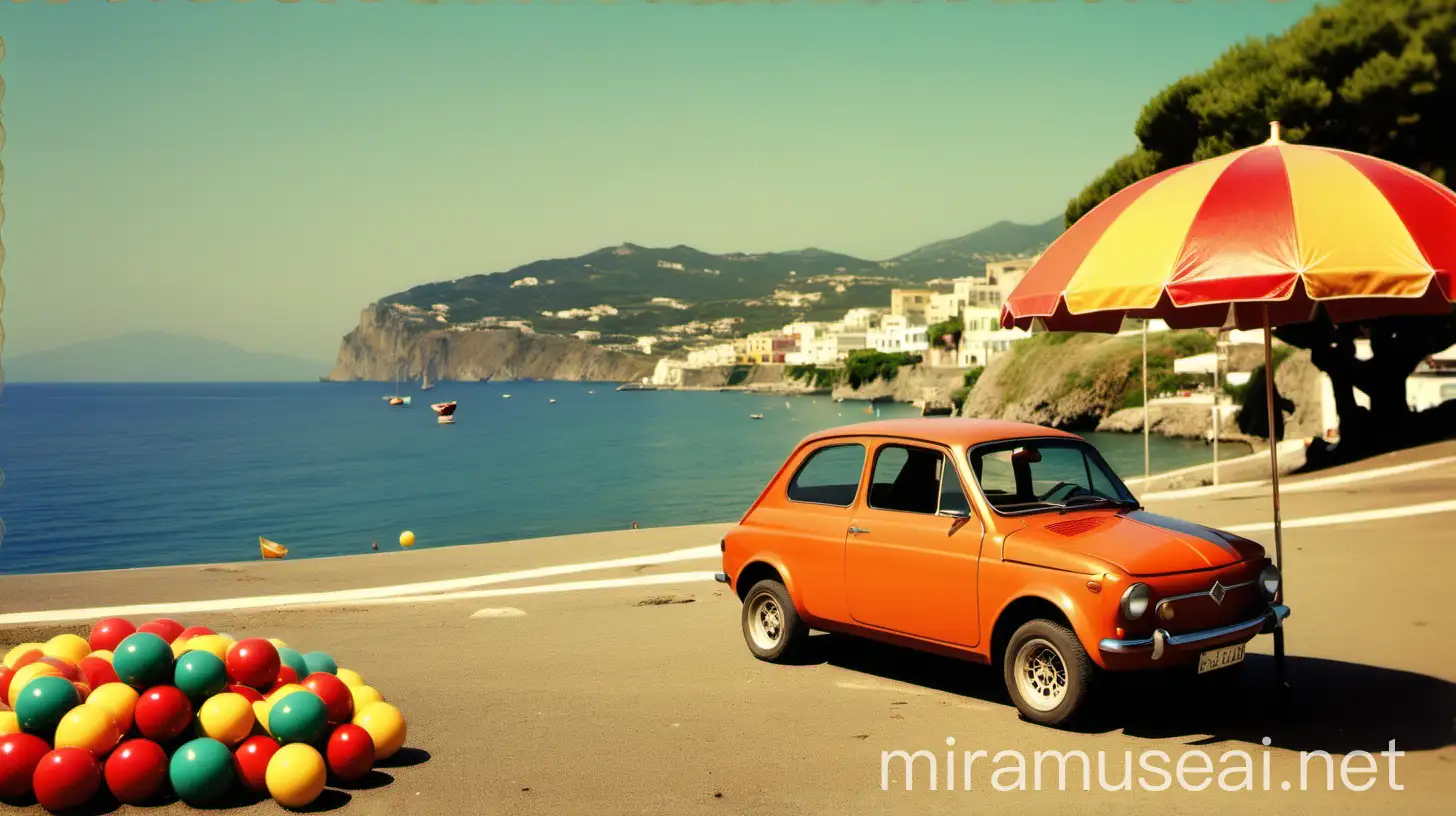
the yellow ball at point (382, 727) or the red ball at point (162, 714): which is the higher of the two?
the red ball at point (162, 714)

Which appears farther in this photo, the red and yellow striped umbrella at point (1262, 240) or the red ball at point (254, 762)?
the red and yellow striped umbrella at point (1262, 240)

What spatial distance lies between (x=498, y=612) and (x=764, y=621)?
4.12 metres

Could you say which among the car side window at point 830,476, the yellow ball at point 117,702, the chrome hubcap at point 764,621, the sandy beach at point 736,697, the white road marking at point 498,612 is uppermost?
the car side window at point 830,476

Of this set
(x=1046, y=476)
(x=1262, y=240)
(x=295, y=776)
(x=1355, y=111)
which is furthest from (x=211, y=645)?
(x=1355, y=111)

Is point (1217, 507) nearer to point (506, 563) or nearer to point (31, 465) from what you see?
point (506, 563)

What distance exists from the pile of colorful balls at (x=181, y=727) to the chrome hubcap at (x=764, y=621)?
10.3 feet

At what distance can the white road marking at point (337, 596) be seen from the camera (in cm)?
1197

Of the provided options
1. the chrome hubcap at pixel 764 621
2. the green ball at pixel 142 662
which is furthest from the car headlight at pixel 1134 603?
the green ball at pixel 142 662

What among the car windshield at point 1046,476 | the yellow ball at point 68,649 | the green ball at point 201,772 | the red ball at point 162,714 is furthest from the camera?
the car windshield at point 1046,476

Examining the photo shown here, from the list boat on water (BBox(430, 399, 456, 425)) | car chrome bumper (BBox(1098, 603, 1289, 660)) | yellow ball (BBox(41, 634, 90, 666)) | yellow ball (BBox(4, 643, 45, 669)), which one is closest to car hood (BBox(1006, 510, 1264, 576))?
car chrome bumper (BBox(1098, 603, 1289, 660))

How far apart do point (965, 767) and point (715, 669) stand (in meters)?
2.83

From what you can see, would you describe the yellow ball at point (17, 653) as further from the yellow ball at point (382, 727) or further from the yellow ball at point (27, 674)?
the yellow ball at point (382, 727)

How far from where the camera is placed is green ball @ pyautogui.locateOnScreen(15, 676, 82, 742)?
18.4ft

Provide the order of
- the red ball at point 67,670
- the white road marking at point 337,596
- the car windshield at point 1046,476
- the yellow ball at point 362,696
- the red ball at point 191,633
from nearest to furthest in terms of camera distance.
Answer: the red ball at point 67,670 < the yellow ball at point 362,696 < the red ball at point 191,633 < the car windshield at point 1046,476 < the white road marking at point 337,596
